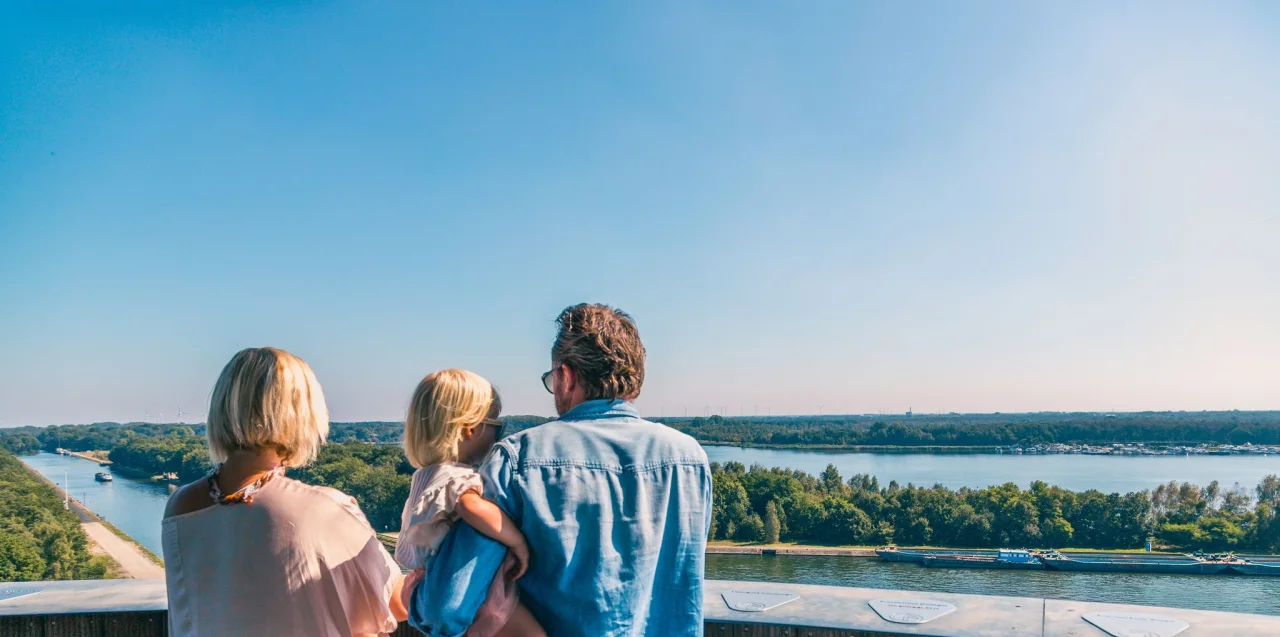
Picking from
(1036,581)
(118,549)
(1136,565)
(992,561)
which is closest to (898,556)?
(992,561)

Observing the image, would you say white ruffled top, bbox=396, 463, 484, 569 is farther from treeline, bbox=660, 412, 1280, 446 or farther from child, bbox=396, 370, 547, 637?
treeline, bbox=660, 412, 1280, 446

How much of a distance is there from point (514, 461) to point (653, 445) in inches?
7.3

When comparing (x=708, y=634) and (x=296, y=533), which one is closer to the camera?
(x=296, y=533)

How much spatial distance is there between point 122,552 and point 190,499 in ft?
69.9

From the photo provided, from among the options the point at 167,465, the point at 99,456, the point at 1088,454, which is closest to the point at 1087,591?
the point at 167,465

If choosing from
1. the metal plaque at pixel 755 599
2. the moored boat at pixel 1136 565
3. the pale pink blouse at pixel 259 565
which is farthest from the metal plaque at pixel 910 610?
the moored boat at pixel 1136 565

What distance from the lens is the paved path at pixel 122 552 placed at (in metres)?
17.3

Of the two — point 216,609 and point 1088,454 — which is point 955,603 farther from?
point 1088,454

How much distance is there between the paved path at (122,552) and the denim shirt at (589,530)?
63.2ft

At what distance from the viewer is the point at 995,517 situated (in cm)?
2988

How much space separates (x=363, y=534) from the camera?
1.19m

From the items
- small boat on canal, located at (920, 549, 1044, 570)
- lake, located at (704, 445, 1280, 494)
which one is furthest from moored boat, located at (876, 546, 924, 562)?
lake, located at (704, 445, 1280, 494)

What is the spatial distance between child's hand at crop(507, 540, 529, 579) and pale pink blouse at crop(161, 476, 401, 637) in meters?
0.36

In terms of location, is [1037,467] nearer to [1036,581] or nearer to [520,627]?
[1036,581]
